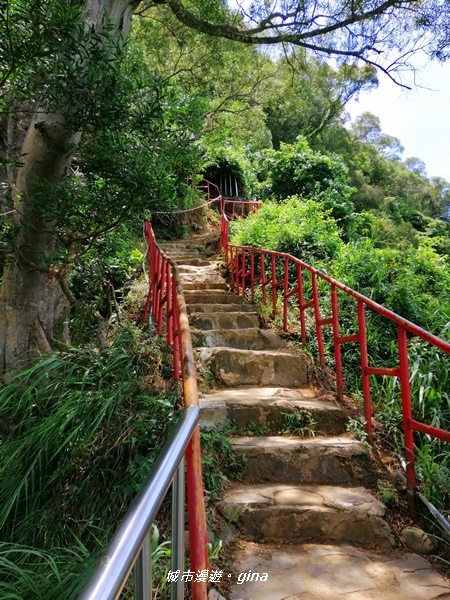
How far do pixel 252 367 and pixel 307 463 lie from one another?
1107mm

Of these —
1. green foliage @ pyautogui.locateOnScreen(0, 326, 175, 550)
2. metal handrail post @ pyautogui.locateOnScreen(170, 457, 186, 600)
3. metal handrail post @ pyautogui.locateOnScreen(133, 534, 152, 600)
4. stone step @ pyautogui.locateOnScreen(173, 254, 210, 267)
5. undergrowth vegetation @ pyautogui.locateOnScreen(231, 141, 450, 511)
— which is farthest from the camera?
stone step @ pyautogui.locateOnScreen(173, 254, 210, 267)

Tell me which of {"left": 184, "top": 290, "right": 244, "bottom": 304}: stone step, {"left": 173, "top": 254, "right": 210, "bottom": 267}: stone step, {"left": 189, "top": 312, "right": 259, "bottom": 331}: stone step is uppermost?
{"left": 173, "top": 254, "right": 210, "bottom": 267}: stone step

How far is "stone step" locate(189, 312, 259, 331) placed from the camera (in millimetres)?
4254

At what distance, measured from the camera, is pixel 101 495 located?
204 centimetres

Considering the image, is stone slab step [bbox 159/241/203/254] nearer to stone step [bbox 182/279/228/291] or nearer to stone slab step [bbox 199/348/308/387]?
stone step [bbox 182/279/228/291]

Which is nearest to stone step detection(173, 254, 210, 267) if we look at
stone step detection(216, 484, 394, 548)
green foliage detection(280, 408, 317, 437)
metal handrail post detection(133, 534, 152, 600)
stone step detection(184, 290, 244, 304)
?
stone step detection(184, 290, 244, 304)

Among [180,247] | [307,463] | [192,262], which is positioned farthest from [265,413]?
[180,247]

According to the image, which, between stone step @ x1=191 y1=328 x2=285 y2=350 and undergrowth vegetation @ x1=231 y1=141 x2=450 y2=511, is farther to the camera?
stone step @ x1=191 y1=328 x2=285 y2=350

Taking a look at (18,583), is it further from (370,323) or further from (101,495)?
(370,323)

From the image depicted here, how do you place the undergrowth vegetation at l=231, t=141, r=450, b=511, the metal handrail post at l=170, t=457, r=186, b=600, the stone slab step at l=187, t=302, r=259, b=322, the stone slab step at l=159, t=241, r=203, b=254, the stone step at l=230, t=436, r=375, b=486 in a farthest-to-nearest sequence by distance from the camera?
the stone slab step at l=159, t=241, r=203, b=254
the stone slab step at l=187, t=302, r=259, b=322
the undergrowth vegetation at l=231, t=141, r=450, b=511
the stone step at l=230, t=436, r=375, b=486
the metal handrail post at l=170, t=457, r=186, b=600

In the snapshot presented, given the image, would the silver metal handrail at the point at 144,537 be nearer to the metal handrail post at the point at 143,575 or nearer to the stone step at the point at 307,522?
the metal handrail post at the point at 143,575

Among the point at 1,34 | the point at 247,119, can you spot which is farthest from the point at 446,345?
the point at 247,119

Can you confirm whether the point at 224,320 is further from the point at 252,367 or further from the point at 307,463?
the point at 307,463

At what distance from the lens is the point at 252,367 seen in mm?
3418
